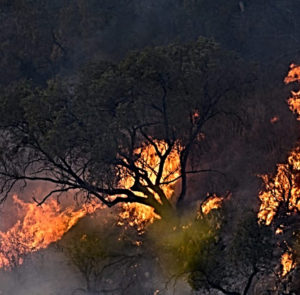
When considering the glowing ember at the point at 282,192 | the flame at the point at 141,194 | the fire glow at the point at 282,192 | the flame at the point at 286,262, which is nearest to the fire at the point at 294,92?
the fire glow at the point at 282,192

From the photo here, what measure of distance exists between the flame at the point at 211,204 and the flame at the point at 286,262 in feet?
16.7

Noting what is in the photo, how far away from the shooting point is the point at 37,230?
28047 mm

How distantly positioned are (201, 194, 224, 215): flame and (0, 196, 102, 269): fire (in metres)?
5.75

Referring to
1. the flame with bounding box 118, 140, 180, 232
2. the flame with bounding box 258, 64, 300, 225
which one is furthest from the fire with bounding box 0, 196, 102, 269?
the flame with bounding box 258, 64, 300, 225

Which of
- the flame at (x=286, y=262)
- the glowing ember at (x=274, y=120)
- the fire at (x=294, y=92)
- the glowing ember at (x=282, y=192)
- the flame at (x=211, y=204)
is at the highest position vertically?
the fire at (x=294, y=92)

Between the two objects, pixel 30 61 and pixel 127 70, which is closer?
pixel 127 70

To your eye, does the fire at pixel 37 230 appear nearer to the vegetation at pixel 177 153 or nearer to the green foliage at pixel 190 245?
the vegetation at pixel 177 153

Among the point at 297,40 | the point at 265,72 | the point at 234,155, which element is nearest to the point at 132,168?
the point at 234,155

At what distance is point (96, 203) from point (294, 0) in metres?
18.5

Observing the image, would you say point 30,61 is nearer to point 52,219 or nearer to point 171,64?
point 52,219

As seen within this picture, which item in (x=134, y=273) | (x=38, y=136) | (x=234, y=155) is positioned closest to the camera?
(x=38, y=136)

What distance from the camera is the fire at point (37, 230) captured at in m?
27.2

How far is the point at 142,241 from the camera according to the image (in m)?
23.8

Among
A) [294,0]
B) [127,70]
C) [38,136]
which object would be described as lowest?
[38,136]
